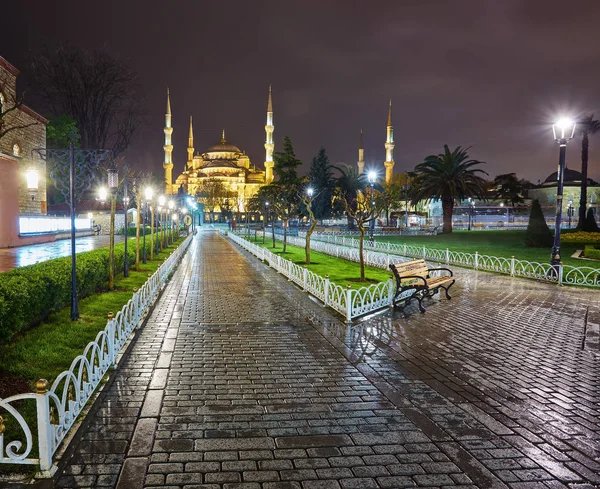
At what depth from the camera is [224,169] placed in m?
101

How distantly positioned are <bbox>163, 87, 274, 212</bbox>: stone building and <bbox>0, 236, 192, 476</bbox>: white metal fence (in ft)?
255

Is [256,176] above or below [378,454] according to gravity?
above

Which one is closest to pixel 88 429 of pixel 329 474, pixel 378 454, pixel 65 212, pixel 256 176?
pixel 329 474

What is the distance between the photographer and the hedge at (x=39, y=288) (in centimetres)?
609

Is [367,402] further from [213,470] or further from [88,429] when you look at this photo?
[88,429]

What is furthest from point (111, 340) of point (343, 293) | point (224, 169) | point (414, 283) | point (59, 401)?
point (224, 169)

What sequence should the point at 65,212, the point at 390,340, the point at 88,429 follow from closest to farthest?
the point at 88,429, the point at 390,340, the point at 65,212

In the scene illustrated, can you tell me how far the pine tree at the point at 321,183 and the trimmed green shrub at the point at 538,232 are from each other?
3399 cm

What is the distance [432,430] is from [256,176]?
103m

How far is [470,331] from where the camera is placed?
771cm

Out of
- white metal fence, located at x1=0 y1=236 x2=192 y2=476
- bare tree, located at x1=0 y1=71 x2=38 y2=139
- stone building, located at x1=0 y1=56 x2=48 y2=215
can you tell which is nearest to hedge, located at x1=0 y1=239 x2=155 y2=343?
white metal fence, located at x1=0 y1=236 x2=192 y2=476

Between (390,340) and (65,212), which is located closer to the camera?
(390,340)

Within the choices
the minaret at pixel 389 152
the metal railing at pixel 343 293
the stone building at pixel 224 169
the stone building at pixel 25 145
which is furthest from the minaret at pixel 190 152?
the metal railing at pixel 343 293

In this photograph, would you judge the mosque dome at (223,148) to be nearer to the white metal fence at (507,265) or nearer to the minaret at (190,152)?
the minaret at (190,152)
